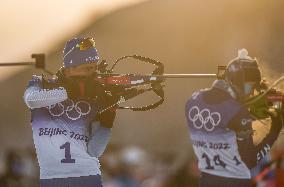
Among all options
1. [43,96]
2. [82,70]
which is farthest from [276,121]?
[43,96]

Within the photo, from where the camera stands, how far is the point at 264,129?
29.4 ft

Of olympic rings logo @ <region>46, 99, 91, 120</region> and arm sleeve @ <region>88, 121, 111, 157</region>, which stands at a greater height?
olympic rings logo @ <region>46, 99, 91, 120</region>

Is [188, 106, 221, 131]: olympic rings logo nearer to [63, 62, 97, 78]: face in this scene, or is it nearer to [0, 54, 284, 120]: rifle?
[0, 54, 284, 120]: rifle

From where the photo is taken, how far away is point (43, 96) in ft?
28.2

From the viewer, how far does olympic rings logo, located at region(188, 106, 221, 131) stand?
8.22 meters

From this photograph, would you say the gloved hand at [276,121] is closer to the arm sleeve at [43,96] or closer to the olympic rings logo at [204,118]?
the olympic rings logo at [204,118]

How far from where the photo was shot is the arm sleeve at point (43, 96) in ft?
28.0

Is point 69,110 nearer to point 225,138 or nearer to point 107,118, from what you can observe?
point 107,118

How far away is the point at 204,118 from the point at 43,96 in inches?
59.6

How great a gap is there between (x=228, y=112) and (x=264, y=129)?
3.11 feet

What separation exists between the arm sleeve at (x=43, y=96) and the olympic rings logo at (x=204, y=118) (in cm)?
119

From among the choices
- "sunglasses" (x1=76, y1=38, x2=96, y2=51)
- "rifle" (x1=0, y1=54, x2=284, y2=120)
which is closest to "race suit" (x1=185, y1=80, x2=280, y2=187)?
"rifle" (x1=0, y1=54, x2=284, y2=120)

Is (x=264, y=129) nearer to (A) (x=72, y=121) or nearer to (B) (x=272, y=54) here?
(A) (x=72, y=121)

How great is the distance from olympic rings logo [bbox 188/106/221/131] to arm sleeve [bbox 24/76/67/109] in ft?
3.90
